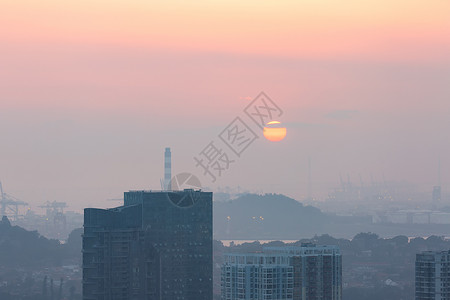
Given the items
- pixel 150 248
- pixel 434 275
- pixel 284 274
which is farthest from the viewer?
pixel 150 248

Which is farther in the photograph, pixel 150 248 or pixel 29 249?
pixel 29 249

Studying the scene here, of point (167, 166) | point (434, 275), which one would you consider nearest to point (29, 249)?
point (167, 166)

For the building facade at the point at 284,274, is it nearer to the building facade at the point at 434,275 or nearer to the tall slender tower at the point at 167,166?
the building facade at the point at 434,275

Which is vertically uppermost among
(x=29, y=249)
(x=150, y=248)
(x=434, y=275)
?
(x=150, y=248)

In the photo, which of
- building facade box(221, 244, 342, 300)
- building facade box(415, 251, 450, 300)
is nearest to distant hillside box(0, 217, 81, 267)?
building facade box(221, 244, 342, 300)

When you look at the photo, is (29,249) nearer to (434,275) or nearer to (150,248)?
(150,248)

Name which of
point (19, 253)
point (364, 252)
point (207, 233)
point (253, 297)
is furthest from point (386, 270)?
point (253, 297)

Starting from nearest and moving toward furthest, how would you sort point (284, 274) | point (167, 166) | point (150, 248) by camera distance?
point (284, 274) < point (150, 248) < point (167, 166)

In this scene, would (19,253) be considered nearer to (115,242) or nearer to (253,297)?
(115,242)
